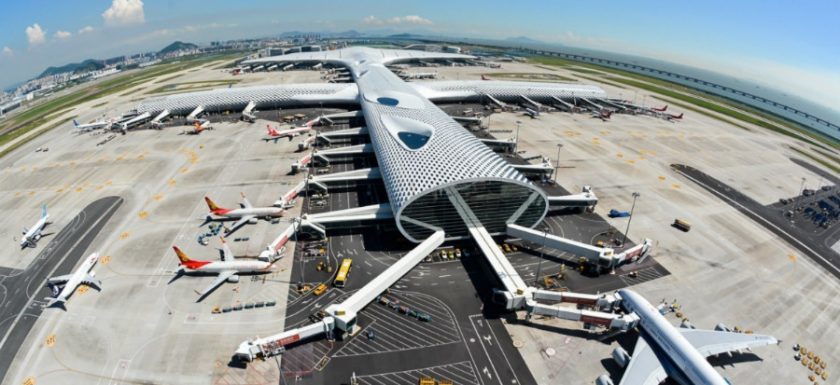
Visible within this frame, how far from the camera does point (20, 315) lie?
49.7 metres

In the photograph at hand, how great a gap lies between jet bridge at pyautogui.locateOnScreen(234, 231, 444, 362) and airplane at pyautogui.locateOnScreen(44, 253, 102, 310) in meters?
30.2

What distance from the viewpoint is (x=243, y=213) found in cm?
6956

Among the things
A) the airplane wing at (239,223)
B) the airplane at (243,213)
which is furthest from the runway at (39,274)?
the airplane wing at (239,223)

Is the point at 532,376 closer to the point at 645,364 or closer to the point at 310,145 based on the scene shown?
the point at 645,364

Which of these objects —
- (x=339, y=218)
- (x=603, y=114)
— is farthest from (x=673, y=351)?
(x=603, y=114)

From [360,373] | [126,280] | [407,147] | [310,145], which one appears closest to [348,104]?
[310,145]

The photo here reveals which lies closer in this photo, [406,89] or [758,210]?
[758,210]

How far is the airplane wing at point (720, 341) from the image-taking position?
136 ft

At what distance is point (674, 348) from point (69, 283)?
8028 cm

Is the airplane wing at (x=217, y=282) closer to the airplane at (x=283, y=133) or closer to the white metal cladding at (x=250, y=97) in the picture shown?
the airplane at (x=283, y=133)

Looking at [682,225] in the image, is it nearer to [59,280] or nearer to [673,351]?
[673,351]

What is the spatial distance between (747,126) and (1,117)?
1183 ft

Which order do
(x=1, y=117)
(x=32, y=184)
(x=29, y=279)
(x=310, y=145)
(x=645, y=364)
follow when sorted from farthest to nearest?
(x=1, y=117) → (x=310, y=145) → (x=32, y=184) → (x=29, y=279) → (x=645, y=364)

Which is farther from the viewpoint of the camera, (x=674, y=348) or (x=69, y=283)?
(x=69, y=283)
